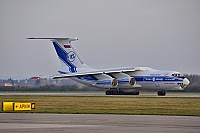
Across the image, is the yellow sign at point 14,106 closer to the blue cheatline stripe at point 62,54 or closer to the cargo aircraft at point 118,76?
the cargo aircraft at point 118,76

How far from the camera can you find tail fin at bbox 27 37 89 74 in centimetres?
7344

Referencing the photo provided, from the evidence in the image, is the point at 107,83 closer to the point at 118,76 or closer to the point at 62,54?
the point at 118,76

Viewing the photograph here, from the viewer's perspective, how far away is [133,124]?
79.9 ft

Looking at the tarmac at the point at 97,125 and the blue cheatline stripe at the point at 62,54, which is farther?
the blue cheatline stripe at the point at 62,54

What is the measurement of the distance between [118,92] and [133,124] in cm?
4392

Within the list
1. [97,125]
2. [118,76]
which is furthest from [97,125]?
[118,76]

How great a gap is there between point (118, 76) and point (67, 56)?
7.78 meters

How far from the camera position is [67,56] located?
74000 mm

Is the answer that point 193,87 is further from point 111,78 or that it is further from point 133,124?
point 133,124

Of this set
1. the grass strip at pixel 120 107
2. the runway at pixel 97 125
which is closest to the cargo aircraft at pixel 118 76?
the grass strip at pixel 120 107

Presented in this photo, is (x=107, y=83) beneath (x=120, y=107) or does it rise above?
above

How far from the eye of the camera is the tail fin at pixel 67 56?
7344cm

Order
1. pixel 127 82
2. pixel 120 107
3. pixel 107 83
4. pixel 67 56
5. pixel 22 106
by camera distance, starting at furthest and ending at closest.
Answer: pixel 67 56
pixel 107 83
pixel 127 82
pixel 120 107
pixel 22 106

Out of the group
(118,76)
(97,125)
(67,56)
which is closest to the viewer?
Answer: (97,125)
